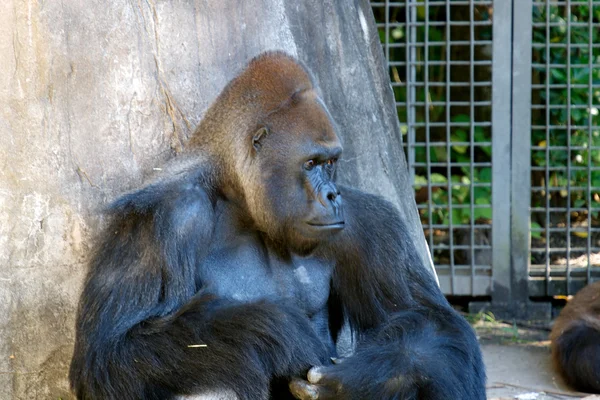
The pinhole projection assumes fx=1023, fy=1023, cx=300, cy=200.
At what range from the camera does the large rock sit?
383 cm

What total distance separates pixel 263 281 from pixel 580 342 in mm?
2651

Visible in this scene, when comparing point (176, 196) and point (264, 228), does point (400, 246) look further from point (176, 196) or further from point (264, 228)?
point (176, 196)

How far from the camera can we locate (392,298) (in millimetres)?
3750

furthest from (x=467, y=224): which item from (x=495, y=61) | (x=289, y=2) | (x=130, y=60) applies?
(x=130, y=60)

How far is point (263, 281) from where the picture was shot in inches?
141

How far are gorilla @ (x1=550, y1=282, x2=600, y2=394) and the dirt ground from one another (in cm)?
9

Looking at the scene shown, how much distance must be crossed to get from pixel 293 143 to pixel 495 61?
3.45m

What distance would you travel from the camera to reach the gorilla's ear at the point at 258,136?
3.46 m

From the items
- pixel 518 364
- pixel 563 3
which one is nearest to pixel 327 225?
pixel 518 364

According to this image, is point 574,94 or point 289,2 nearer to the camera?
point 289,2

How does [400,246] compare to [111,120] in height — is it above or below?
below

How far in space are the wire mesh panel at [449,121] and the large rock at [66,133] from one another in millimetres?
2904

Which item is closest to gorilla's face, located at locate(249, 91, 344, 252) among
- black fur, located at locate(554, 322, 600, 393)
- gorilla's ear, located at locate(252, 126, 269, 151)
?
gorilla's ear, located at locate(252, 126, 269, 151)

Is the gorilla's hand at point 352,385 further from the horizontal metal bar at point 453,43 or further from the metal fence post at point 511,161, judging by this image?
the horizontal metal bar at point 453,43
